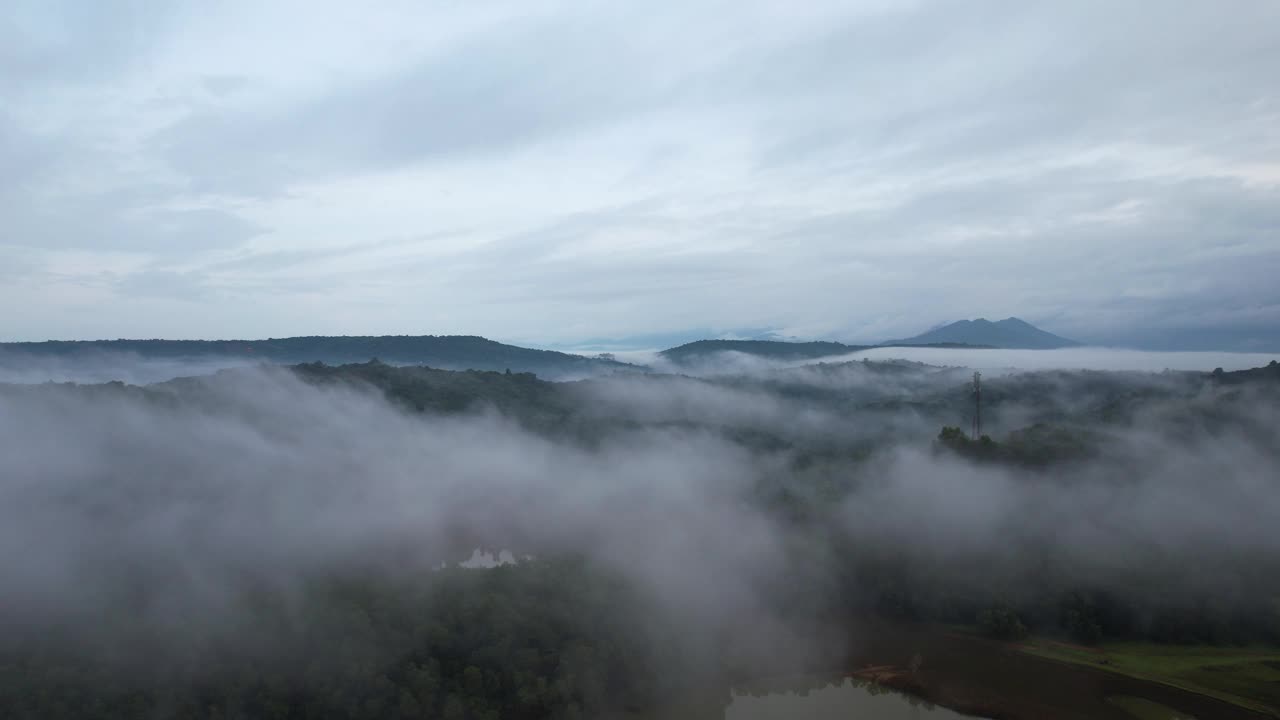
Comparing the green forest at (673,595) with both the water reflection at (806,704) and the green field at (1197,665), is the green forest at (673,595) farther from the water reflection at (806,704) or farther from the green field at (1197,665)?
the green field at (1197,665)

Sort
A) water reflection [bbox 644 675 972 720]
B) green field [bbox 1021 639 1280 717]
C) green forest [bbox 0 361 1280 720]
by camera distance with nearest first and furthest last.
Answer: green forest [bbox 0 361 1280 720], water reflection [bbox 644 675 972 720], green field [bbox 1021 639 1280 717]

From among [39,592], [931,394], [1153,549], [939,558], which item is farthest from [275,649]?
[931,394]

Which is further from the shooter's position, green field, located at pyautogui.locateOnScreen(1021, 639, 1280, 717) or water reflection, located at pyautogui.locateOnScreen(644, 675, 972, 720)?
green field, located at pyautogui.locateOnScreen(1021, 639, 1280, 717)

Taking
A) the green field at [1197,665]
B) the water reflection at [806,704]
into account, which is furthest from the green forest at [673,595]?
the green field at [1197,665]

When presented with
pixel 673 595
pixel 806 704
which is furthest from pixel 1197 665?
pixel 673 595

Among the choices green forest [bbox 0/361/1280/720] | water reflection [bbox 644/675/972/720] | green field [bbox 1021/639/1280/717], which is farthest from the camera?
green field [bbox 1021/639/1280/717]

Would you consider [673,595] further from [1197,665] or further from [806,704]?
[1197,665]

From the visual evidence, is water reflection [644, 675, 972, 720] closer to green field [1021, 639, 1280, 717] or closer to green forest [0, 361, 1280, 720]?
green forest [0, 361, 1280, 720]

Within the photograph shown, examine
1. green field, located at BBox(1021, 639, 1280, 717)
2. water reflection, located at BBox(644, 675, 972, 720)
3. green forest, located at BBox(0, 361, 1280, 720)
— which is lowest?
water reflection, located at BBox(644, 675, 972, 720)

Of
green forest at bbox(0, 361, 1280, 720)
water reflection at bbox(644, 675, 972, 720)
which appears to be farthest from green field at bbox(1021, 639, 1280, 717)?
water reflection at bbox(644, 675, 972, 720)

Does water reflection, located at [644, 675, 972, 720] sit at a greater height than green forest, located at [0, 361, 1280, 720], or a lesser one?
lesser
